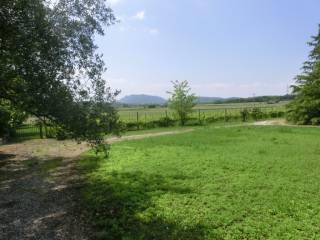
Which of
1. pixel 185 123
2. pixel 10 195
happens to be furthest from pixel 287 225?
pixel 185 123

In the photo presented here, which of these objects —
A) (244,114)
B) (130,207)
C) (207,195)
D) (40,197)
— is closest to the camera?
(130,207)

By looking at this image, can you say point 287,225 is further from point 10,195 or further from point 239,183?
point 10,195

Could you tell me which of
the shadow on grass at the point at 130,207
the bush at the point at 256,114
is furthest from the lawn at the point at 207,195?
the bush at the point at 256,114

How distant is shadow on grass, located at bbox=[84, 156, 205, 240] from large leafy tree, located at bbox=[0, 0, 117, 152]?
1.36m

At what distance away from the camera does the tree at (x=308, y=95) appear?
27672 millimetres

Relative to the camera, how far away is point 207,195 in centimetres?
763

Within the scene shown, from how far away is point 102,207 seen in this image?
24.4 ft

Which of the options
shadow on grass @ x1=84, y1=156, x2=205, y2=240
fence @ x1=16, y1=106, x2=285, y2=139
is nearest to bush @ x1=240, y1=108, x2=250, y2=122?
fence @ x1=16, y1=106, x2=285, y2=139

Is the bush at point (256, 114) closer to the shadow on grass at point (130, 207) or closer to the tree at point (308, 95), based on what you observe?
the tree at point (308, 95)

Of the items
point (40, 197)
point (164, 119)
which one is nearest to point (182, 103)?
point (164, 119)

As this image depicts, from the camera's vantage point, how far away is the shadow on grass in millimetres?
5926

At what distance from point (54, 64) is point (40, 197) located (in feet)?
10.9

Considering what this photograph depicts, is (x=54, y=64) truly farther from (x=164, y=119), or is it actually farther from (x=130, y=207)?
(x=164, y=119)

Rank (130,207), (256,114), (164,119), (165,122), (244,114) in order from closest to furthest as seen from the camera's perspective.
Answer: (130,207) → (165,122) → (164,119) → (244,114) → (256,114)
